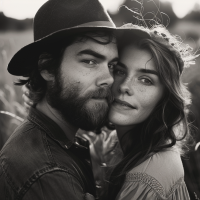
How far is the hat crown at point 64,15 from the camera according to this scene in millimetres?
2180

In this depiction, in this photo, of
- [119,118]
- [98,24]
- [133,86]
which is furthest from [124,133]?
[98,24]

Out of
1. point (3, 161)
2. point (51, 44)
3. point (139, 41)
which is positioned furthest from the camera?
point (139, 41)

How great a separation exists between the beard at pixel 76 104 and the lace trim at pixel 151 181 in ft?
1.85

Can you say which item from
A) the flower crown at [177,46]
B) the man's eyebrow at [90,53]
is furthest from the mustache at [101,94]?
the flower crown at [177,46]

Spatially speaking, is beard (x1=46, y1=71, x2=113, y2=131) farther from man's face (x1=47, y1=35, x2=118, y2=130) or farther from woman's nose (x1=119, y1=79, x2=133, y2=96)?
woman's nose (x1=119, y1=79, x2=133, y2=96)

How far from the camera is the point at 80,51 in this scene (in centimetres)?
228

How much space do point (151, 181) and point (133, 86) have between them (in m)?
0.91

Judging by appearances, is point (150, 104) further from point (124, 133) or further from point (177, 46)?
point (177, 46)

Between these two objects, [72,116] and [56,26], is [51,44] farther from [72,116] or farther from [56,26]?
[72,116]

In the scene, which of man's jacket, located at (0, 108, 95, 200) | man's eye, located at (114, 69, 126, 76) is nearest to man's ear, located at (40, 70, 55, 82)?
man's jacket, located at (0, 108, 95, 200)

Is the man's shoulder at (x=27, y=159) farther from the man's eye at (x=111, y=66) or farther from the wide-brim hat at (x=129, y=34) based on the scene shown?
the wide-brim hat at (x=129, y=34)

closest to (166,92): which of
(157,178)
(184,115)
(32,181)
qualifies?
(184,115)

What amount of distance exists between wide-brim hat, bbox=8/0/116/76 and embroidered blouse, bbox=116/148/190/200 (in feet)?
4.13

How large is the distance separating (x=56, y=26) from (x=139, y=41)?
2.74ft
